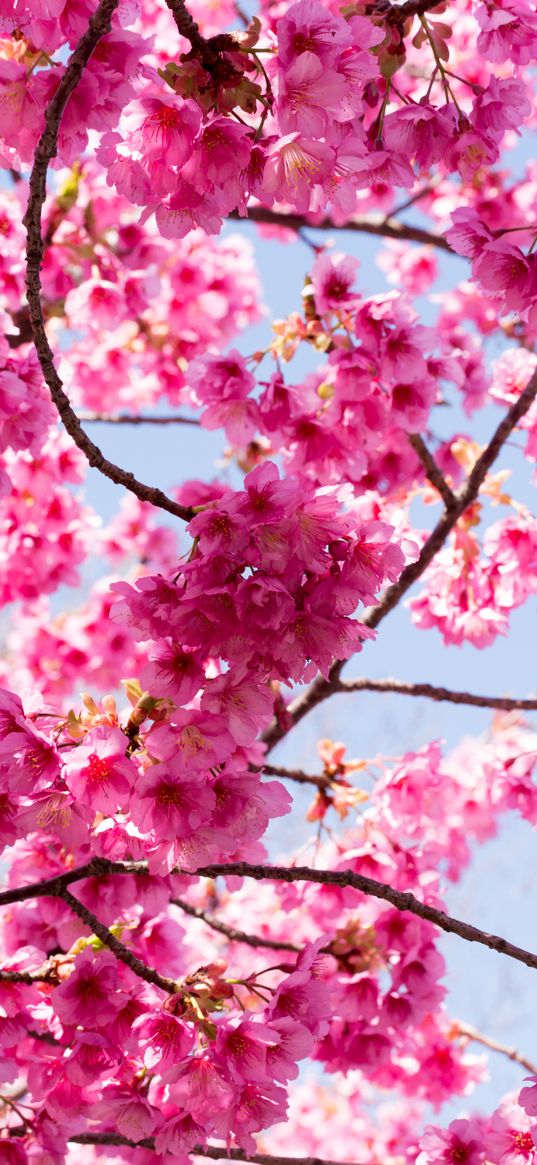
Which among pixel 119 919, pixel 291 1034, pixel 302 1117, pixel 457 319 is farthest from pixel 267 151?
pixel 302 1117

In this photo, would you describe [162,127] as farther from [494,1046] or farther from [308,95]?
[494,1046]

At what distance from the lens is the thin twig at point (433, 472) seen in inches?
139

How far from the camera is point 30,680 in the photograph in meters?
5.28

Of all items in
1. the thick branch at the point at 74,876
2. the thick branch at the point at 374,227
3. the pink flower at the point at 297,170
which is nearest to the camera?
the pink flower at the point at 297,170

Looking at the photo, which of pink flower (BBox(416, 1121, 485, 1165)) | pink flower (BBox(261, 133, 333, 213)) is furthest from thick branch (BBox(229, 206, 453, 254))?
pink flower (BBox(416, 1121, 485, 1165))

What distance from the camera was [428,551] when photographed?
3.54 metres

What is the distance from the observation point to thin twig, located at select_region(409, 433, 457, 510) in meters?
3.54

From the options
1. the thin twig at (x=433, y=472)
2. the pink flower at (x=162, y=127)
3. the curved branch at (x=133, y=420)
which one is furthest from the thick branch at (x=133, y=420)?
the pink flower at (x=162, y=127)

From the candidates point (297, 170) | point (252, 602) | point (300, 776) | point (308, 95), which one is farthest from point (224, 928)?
point (308, 95)

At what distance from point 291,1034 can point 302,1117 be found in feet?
21.5

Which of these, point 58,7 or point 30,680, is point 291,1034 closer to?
point 58,7

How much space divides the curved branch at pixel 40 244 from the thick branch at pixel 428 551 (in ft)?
5.13

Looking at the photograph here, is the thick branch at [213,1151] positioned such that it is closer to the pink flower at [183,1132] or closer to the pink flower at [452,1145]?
the pink flower at [183,1132]

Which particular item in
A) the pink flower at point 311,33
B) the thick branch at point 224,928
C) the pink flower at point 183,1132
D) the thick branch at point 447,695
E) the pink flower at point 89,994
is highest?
the thick branch at point 447,695
